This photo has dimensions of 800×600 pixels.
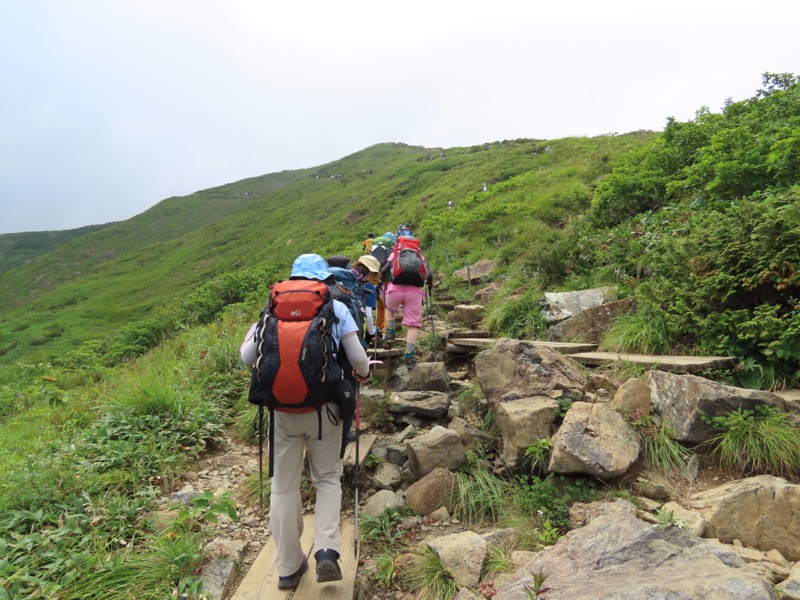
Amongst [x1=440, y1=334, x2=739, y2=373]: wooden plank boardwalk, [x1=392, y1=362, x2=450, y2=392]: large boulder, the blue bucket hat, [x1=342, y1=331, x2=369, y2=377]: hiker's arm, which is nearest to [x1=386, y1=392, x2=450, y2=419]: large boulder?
[x1=392, y1=362, x2=450, y2=392]: large boulder

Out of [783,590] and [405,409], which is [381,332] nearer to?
[405,409]

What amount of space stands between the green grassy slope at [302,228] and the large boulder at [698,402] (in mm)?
7121

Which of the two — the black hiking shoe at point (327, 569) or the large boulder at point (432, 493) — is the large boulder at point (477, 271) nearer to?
the large boulder at point (432, 493)

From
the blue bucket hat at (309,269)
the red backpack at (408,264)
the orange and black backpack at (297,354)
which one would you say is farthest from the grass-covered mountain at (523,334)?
the blue bucket hat at (309,269)

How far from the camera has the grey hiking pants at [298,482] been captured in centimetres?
351

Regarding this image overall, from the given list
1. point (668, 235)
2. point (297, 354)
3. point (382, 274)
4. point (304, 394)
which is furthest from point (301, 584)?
point (668, 235)

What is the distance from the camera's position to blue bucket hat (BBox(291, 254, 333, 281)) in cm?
372

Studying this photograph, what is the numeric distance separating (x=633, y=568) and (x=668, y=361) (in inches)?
118

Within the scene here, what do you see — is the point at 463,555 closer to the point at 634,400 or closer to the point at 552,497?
the point at 552,497

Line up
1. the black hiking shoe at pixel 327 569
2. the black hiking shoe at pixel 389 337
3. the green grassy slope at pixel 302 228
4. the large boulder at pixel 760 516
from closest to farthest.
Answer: the large boulder at pixel 760 516 → the black hiking shoe at pixel 327 569 → the black hiking shoe at pixel 389 337 → the green grassy slope at pixel 302 228

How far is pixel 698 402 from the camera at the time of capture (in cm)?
414

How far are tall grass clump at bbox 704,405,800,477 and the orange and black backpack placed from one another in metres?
3.47

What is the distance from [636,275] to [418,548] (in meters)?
6.04

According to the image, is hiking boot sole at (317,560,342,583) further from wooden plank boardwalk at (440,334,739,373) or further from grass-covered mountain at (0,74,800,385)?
grass-covered mountain at (0,74,800,385)
